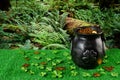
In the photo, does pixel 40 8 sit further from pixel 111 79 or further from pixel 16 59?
pixel 111 79

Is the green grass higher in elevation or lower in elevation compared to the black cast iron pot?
lower

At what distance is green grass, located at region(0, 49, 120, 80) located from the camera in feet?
14.6

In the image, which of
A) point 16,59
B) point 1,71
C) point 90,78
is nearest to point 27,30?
point 16,59

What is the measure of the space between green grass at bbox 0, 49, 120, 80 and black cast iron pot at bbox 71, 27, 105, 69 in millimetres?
167

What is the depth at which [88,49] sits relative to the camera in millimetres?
4465

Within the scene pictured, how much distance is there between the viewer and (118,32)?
713 cm

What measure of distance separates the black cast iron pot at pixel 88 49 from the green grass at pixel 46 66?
167mm

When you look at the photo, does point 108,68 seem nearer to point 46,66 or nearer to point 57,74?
point 57,74

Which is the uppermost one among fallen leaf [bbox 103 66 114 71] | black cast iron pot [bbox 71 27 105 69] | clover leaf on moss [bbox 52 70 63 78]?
black cast iron pot [bbox 71 27 105 69]

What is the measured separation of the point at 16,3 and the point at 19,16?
139 centimetres

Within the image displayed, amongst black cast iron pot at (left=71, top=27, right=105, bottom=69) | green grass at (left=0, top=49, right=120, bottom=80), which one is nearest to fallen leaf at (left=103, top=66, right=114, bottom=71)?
green grass at (left=0, top=49, right=120, bottom=80)

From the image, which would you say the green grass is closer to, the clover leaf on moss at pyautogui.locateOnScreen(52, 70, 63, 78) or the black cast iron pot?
the clover leaf on moss at pyautogui.locateOnScreen(52, 70, 63, 78)

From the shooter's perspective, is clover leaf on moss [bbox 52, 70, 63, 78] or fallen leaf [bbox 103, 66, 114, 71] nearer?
clover leaf on moss [bbox 52, 70, 63, 78]

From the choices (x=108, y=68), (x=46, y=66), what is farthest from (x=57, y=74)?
(x=108, y=68)
